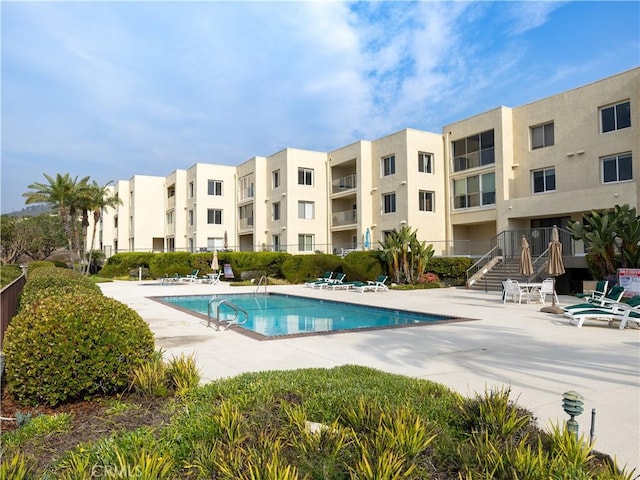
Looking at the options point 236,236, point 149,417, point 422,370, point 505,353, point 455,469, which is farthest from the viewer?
point 236,236

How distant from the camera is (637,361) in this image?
23.9ft

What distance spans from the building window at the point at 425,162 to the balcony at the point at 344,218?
282 inches

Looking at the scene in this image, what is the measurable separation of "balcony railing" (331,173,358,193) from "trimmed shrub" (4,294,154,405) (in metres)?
31.8

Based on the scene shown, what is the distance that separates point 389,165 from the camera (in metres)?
33.4

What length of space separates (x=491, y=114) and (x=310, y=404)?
2840 cm

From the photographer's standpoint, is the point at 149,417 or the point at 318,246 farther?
the point at 318,246

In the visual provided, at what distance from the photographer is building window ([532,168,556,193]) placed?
26.4m

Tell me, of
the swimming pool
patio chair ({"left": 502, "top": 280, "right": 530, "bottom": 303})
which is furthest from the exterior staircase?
the swimming pool

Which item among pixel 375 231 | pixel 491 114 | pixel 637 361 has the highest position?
pixel 491 114

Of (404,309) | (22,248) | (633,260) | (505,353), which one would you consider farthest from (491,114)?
(22,248)

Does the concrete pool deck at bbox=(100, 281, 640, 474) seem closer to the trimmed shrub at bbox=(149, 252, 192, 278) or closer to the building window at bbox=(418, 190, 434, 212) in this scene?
the building window at bbox=(418, 190, 434, 212)

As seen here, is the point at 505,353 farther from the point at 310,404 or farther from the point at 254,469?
the point at 254,469

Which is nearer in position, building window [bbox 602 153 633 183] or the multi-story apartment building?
building window [bbox 602 153 633 183]

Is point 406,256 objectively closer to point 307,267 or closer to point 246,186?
point 307,267
